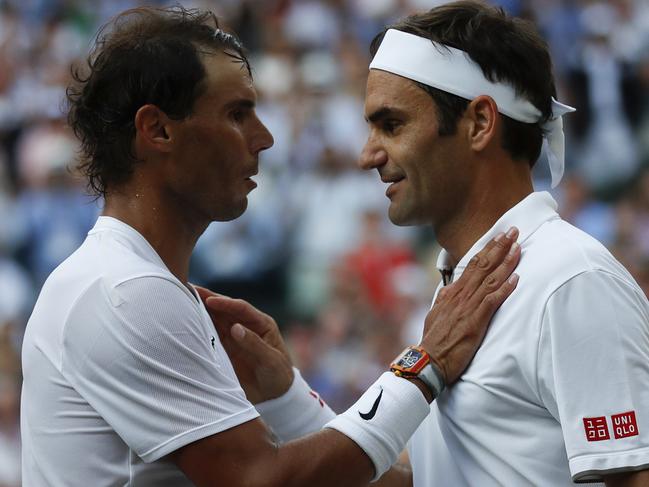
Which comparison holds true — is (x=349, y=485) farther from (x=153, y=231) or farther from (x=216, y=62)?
(x=216, y=62)

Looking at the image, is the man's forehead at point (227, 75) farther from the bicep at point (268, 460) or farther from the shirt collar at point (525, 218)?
the bicep at point (268, 460)

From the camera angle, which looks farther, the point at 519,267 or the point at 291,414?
the point at 291,414

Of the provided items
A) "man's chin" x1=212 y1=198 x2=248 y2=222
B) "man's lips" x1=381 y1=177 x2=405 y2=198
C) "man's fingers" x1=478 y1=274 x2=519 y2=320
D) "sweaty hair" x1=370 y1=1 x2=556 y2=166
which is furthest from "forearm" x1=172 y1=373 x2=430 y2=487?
"sweaty hair" x1=370 y1=1 x2=556 y2=166

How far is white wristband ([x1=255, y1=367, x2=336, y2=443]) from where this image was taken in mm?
3570

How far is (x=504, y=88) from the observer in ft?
10.2

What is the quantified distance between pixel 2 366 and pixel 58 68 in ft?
13.4

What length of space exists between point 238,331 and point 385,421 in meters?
0.74

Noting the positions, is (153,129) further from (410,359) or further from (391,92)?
(410,359)

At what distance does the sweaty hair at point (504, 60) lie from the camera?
311 cm

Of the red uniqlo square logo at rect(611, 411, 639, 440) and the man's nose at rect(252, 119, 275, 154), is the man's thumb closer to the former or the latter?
the man's nose at rect(252, 119, 275, 154)

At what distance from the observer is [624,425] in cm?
260

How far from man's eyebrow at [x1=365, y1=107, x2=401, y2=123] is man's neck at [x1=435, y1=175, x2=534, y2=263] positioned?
32 centimetres

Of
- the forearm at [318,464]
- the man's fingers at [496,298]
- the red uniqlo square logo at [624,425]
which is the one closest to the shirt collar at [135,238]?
the forearm at [318,464]

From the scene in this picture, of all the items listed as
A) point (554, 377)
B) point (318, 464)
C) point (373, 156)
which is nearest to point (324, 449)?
point (318, 464)
